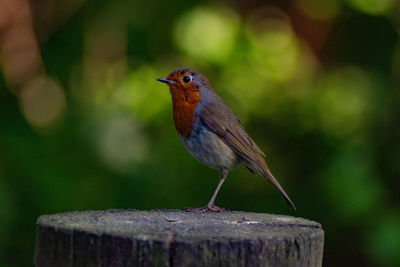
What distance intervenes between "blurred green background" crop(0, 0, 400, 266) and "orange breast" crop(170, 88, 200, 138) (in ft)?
2.85

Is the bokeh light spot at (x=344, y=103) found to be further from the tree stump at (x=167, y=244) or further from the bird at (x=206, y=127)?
the tree stump at (x=167, y=244)

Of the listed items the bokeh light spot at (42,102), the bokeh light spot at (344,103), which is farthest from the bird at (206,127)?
the bokeh light spot at (42,102)

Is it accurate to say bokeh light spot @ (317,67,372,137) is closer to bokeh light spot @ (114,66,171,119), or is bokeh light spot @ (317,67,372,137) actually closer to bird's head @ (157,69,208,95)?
bokeh light spot @ (114,66,171,119)

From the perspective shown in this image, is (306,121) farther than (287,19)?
No

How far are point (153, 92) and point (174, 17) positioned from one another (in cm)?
70

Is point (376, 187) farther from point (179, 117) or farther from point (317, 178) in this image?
point (179, 117)

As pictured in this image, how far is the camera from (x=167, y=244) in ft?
8.04

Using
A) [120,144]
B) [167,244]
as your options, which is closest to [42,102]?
[120,144]

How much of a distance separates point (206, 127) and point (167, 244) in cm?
212

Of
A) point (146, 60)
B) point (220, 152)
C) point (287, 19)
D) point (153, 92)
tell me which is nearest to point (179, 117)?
point (220, 152)

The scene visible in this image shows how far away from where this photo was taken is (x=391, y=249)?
501cm

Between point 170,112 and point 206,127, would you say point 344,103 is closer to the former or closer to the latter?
point 170,112

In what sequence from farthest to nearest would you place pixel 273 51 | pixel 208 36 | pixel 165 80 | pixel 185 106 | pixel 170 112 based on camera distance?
pixel 170 112 → pixel 273 51 → pixel 208 36 → pixel 185 106 → pixel 165 80

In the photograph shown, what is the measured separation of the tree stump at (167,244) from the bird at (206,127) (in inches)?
65.5
